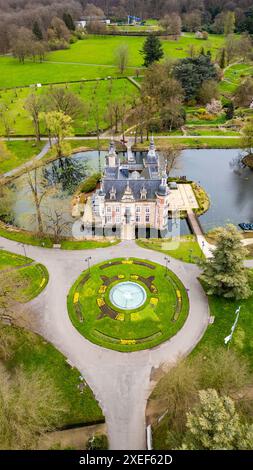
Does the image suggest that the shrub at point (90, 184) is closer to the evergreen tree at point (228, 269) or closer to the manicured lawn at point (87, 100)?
the manicured lawn at point (87, 100)

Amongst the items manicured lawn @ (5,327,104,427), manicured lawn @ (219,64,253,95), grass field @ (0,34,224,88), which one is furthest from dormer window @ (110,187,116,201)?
grass field @ (0,34,224,88)

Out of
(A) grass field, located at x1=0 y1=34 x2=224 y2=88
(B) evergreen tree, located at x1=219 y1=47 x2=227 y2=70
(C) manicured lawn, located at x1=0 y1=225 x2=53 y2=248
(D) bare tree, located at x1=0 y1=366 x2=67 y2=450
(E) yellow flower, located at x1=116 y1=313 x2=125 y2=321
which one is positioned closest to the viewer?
(D) bare tree, located at x1=0 y1=366 x2=67 y2=450

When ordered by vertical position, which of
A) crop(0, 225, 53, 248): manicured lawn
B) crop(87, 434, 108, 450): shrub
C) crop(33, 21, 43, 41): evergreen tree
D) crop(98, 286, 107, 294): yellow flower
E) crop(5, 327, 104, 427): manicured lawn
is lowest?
crop(87, 434, 108, 450): shrub

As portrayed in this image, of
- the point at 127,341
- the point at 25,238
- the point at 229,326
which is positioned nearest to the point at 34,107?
the point at 25,238

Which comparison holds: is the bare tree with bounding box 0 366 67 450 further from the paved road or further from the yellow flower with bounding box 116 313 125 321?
the yellow flower with bounding box 116 313 125 321

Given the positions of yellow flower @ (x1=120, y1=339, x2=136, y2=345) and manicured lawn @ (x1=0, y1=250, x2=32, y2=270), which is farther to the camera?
manicured lawn @ (x1=0, y1=250, x2=32, y2=270)

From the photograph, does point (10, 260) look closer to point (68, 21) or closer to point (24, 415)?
point (24, 415)
